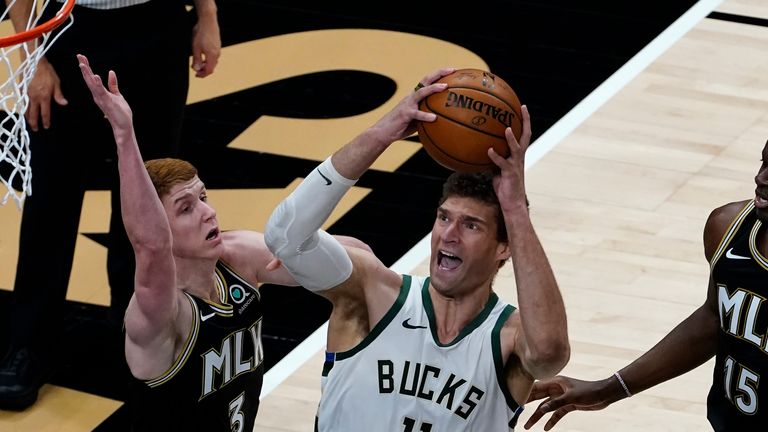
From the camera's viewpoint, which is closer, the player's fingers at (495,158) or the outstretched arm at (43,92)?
the player's fingers at (495,158)

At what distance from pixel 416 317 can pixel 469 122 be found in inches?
25.3

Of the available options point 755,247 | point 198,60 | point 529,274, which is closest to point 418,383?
point 529,274

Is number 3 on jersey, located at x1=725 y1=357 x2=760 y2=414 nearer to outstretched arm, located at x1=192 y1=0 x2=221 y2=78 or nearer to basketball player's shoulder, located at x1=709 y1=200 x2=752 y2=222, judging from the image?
basketball player's shoulder, located at x1=709 y1=200 x2=752 y2=222

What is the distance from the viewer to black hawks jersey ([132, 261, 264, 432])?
496 cm

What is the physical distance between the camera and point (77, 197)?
254 inches

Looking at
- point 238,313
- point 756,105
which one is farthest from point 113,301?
point 756,105

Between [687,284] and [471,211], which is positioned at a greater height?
[471,211]

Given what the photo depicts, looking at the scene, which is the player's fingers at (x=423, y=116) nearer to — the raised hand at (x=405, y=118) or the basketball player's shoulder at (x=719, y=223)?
the raised hand at (x=405, y=118)

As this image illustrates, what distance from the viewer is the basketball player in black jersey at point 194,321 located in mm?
4738

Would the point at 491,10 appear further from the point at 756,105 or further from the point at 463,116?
the point at 463,116

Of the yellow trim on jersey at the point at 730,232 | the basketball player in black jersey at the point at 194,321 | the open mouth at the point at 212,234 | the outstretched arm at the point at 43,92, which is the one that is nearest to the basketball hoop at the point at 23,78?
the outstretched arm at the point at 43,92

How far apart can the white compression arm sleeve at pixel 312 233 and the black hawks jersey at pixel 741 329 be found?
125 cm

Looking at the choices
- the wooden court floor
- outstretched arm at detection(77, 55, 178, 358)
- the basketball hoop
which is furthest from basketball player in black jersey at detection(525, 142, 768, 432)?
the basketball hoop

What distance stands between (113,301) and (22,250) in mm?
550
